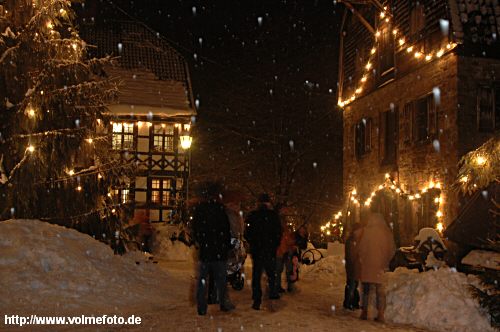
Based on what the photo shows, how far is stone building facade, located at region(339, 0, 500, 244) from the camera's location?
674 inches

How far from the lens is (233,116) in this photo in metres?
32.7

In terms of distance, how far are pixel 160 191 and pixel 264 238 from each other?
2190 centimetres

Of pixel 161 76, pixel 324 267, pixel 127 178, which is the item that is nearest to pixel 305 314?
pixel 324 267

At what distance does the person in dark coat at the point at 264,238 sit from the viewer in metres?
9.71

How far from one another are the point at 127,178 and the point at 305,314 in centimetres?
842

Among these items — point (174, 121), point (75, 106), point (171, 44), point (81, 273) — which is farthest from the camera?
point (171, 44)

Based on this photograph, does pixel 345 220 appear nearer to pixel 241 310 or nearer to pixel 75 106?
pixel 75 106

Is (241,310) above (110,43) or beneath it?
beneath

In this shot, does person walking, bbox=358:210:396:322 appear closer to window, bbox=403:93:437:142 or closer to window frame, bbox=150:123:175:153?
window, bbox=403:93:437:142

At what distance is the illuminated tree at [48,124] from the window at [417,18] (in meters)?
10.6

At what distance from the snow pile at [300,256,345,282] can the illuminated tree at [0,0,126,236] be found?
5659 millimetres

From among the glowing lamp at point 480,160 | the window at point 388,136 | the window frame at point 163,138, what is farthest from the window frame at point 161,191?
the glowing lamp at point 480,160

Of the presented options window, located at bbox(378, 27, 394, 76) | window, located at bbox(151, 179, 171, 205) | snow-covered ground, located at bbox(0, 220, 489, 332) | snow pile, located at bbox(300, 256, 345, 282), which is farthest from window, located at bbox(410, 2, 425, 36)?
window, located at bbox(151, 179, 171, 205)

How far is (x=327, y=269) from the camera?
16.1 m
